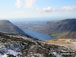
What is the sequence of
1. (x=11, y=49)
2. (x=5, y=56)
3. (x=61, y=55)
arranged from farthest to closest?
(x=61, y=55)
(x=11, y=49)
(x=5, y=56)

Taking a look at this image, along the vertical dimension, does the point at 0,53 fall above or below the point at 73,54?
above

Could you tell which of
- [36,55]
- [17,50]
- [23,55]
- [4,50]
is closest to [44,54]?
[36,55]

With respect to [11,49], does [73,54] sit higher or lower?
lower

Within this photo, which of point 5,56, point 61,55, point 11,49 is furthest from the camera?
point 61,55

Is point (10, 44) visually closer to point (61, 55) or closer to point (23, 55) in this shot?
point (23, 55)

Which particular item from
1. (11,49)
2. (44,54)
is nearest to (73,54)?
(44,54)

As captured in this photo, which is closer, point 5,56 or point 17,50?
point 5,56

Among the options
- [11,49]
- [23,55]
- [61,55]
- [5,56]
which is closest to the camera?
[5,56]

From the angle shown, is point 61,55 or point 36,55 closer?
point 36,55

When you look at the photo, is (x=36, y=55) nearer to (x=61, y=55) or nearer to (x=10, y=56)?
(x=10, y=56)
